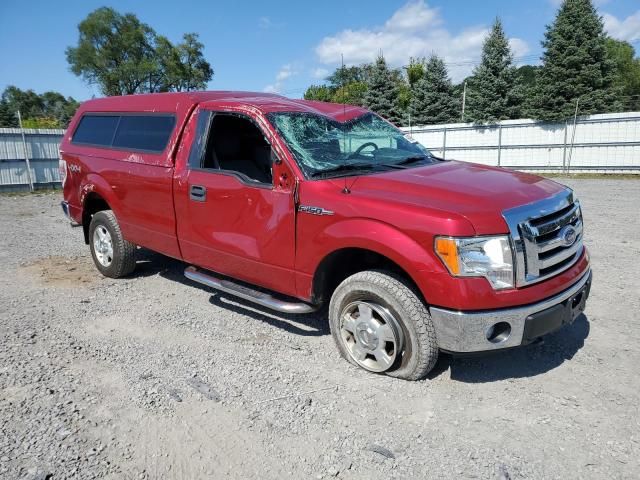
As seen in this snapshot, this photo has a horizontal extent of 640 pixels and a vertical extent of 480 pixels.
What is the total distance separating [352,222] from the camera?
10.6ft

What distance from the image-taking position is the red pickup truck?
289 cm

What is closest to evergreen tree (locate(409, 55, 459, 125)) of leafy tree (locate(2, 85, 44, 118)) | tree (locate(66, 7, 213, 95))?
tree (locate(66, 7, 213, 95))

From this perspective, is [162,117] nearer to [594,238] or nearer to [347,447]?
[347,447]

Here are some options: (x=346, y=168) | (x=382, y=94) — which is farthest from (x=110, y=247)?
(x=382, y=94)

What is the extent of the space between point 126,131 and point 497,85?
26.1 meters

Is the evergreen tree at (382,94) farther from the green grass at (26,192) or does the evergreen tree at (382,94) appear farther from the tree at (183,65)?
the tree at (183,65)

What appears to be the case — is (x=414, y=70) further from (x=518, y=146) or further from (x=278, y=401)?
(x=278, y=401)

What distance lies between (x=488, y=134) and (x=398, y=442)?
71.3 feet

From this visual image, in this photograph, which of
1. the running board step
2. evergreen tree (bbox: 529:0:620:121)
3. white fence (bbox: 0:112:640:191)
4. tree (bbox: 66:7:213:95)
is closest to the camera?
the running board step

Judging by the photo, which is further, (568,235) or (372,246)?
(568,235)

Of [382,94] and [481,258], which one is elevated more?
[382,94]

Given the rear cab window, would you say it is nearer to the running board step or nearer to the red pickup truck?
the red pickup truck

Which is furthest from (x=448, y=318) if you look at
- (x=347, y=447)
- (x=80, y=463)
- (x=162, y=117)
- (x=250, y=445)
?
(x=162, y=117)

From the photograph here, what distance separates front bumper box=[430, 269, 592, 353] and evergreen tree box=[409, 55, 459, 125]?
98.4 feet
